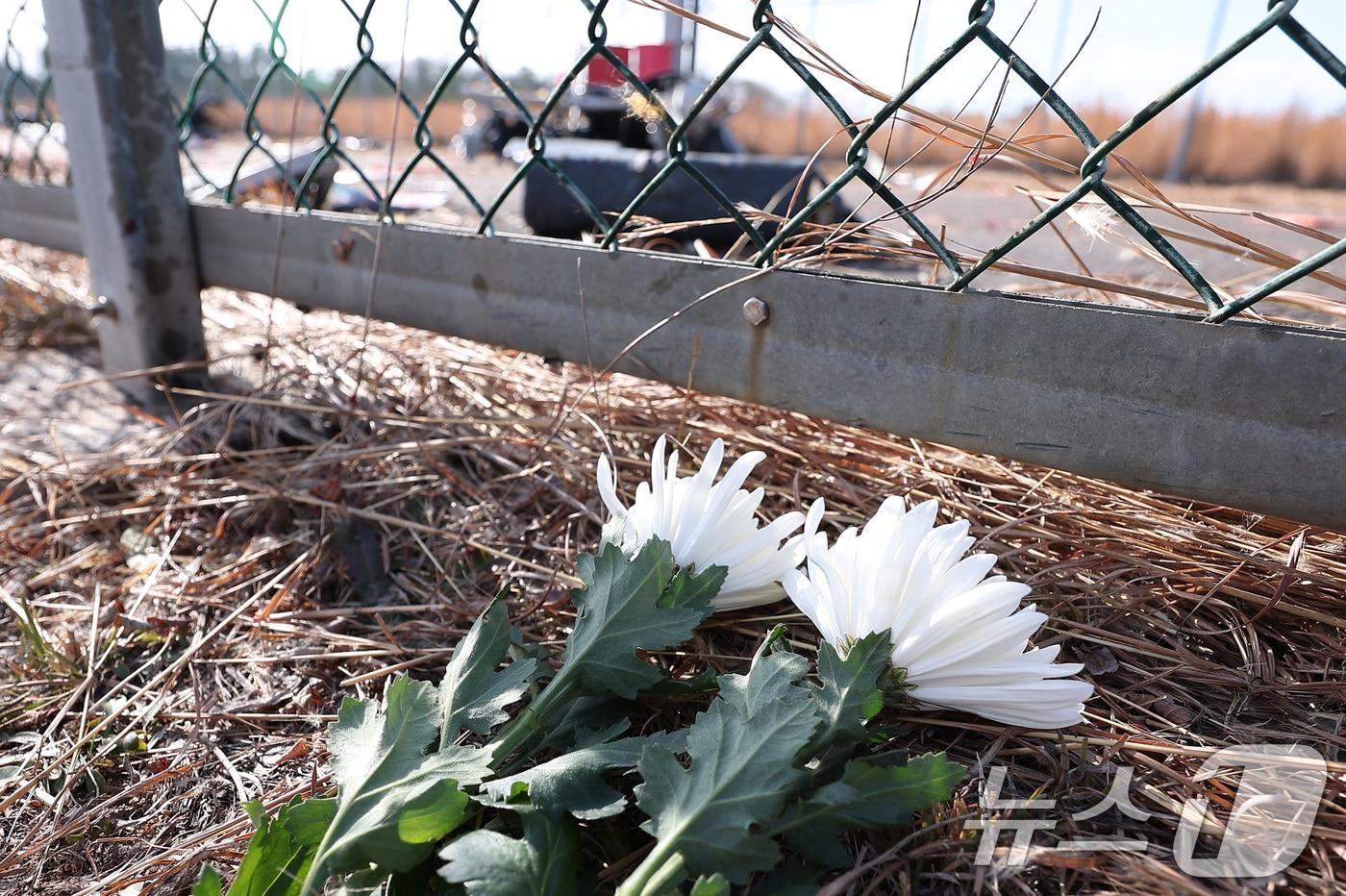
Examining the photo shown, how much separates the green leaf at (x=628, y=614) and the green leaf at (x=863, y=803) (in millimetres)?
202

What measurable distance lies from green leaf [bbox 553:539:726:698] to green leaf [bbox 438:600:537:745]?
5 centimetres

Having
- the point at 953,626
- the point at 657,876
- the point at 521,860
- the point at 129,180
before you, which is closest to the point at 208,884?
the point at 521,860

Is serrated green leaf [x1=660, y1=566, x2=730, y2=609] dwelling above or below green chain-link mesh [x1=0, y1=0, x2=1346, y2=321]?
below

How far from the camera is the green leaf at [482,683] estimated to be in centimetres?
87

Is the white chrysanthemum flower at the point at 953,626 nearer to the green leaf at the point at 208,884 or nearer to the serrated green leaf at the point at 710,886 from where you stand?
the serrated green leaf at the point at 710,886

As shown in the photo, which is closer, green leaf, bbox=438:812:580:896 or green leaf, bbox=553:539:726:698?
green leaf, bbox=438:812:580:896

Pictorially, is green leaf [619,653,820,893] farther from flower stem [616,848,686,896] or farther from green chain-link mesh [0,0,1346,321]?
green chain-link mesh [0,0,1346,321]

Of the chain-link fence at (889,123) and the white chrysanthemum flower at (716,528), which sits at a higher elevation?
the chain-link fence at (889,123)

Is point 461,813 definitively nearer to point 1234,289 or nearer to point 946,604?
point 946,604

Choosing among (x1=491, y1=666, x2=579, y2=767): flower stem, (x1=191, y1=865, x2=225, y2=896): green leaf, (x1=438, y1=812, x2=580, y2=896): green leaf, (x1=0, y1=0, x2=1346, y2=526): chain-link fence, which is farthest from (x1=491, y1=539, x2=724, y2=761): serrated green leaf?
(x1=0, y1=0, x2=1346, y2=526): chain-link fence

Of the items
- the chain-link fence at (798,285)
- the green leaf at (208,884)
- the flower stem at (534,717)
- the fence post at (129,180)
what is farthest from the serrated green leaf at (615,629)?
the fence post at (129,180)

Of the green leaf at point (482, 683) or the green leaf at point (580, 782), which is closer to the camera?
the green leaf at point (580, 782)

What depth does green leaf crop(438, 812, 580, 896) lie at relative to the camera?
70cm

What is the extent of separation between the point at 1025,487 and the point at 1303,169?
20373 millimetres
